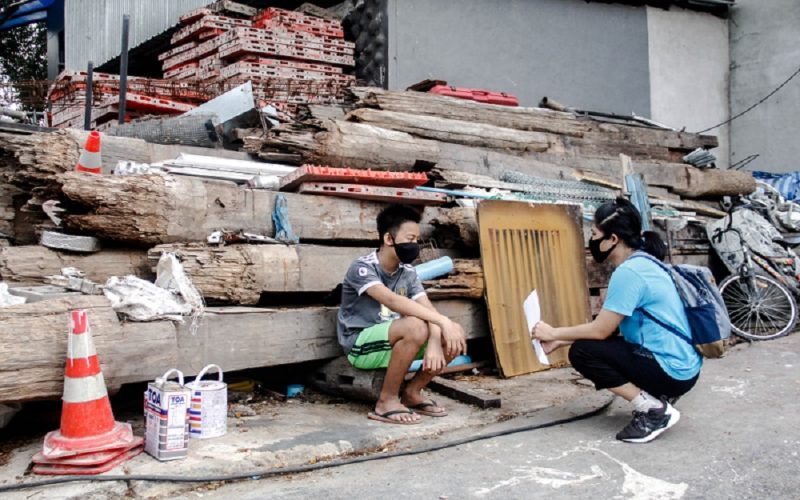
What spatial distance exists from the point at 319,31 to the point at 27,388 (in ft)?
26.2

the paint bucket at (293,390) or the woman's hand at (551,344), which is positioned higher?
the woman's hand at (551,344)

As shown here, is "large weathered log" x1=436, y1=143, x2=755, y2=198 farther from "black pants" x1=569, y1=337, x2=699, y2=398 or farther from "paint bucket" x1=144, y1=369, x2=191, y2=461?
"paint bucket" x1=144, y1=369, x2=191, y2=461

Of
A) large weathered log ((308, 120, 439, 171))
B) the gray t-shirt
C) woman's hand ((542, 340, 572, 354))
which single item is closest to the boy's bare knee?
the gray t-shirt

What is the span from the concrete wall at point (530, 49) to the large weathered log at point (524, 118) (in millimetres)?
1731

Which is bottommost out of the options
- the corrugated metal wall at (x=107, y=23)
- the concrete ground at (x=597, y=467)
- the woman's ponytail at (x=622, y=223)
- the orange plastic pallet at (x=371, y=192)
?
the concrete ground at (x=597, y=467)

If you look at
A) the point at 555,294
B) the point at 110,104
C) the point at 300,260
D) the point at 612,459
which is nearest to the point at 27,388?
the point at 300,260

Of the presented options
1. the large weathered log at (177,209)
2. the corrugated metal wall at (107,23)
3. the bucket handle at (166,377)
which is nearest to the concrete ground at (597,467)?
the bucket handle at (166,377)

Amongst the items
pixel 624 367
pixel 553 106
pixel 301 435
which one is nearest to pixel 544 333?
pixel 624 367

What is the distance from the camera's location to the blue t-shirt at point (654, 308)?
4242 millimetres

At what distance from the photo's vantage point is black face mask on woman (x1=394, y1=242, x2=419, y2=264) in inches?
184

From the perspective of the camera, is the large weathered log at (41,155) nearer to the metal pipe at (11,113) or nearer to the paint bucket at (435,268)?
the metal pipe at (11,113)

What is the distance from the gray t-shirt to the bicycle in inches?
209

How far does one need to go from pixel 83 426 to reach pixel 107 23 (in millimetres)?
13084

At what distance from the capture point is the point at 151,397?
3764 millimetres
